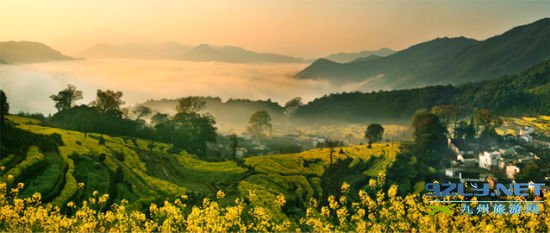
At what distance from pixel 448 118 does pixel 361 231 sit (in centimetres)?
400

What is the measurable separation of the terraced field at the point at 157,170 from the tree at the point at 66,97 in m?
0.64

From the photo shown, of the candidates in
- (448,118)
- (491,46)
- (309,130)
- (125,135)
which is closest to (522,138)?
(448,118)

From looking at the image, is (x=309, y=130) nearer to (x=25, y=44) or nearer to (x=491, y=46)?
(x=491, y=46)

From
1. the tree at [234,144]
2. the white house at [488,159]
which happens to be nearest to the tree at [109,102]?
the tree at [234,144]

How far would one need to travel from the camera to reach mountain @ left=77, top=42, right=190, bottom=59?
13.1 metres

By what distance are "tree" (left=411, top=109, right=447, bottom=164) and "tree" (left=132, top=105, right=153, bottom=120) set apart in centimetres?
631

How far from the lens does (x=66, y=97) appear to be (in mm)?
12172

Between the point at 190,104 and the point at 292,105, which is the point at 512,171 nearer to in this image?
the point at 292,105

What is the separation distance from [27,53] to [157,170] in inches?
163

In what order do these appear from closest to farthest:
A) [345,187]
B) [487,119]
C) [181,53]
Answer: [345,187], [487,119], [181,53]

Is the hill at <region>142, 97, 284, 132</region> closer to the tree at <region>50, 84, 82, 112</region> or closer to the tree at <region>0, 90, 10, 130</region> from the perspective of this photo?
the tree at <region>50, 84, 82, 112</region>

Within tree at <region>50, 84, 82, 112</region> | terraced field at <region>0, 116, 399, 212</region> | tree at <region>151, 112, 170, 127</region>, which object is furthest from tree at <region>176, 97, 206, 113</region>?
tree at <region>50, 84, 82, 112</region>

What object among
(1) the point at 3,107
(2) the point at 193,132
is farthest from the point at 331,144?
(1) the point at 3,107

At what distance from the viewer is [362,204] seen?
11930mm
